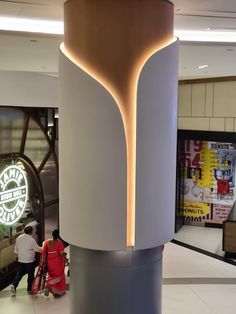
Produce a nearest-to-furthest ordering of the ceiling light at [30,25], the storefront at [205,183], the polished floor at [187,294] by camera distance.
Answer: the ceiling light at [30,25] < the polished floor at [187,294] < the storefront at [205,183]

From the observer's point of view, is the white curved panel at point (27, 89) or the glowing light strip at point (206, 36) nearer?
the glowing light strip at point (206, 36)

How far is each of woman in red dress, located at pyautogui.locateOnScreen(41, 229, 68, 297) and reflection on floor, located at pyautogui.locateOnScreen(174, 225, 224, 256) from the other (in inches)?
170

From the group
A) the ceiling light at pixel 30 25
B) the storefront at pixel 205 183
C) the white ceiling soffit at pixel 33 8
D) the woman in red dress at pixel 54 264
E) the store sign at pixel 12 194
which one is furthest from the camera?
the storefront at pixel 205 183

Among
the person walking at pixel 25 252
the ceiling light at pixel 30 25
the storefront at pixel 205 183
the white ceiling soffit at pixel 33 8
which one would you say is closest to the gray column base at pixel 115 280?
the white ceiling soffit at pixel 33 8

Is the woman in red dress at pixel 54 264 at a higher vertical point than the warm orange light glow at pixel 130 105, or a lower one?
lower

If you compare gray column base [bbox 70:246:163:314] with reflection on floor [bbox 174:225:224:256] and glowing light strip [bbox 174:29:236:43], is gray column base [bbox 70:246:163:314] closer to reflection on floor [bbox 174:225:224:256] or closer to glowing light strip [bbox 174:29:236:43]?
glowing light strip [bbox 174:29:236:43]

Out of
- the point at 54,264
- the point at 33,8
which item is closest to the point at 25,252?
the point at 54,264

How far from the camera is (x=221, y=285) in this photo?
7.73m

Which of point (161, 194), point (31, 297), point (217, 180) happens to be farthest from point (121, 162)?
point (217, 180)

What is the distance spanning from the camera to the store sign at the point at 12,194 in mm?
7266

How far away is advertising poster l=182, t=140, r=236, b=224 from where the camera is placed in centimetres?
1216

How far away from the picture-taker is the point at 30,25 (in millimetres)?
4848

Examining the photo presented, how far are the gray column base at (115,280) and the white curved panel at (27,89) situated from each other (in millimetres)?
3988

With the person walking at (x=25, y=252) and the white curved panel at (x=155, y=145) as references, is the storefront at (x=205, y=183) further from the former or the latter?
the white curved panel at (x=155, y=145)
